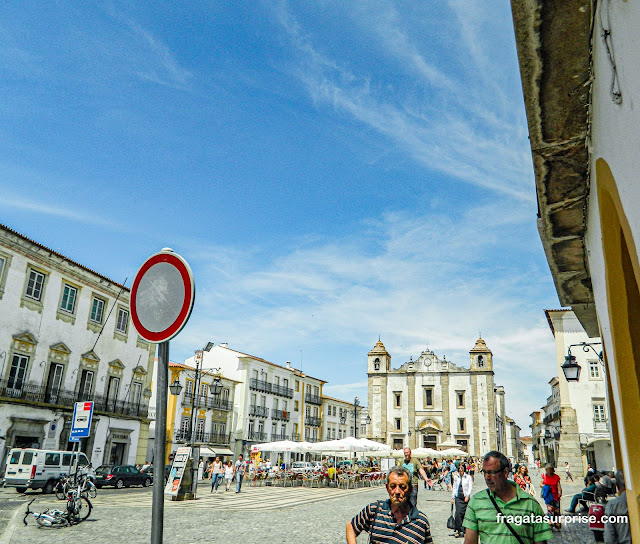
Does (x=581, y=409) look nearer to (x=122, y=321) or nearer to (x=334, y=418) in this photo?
(x=122, y=321)

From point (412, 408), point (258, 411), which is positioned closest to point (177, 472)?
point (258, 411)

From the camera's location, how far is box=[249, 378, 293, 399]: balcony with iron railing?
55.5 m

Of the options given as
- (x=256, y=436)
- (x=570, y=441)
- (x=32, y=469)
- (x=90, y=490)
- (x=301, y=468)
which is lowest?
(x=301, y=468)

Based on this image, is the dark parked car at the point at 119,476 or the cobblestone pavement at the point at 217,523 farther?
the dark parked car at the point at 119,476

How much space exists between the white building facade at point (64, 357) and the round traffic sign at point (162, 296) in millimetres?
24134

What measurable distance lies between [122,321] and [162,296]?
30883 millimetres

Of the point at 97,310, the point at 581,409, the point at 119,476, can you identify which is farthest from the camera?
the point at 581,409

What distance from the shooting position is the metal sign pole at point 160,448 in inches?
120

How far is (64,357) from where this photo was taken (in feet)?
89.3

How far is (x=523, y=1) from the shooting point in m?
3.04

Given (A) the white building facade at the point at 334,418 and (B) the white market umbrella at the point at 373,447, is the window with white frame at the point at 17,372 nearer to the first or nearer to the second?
(B) the white market umbrella at the point at 373,447

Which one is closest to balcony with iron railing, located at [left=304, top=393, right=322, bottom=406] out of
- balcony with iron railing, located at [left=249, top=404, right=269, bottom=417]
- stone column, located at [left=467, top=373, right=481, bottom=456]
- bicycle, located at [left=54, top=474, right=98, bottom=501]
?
balcony with iron railing, located at [left=249, top=404, right=269, bottom=417]

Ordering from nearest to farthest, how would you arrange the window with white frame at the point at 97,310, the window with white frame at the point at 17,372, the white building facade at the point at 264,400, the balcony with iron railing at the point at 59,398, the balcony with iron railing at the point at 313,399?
the balcony with iron railing at the point at 59,398 → the window with white frame at the point at 17,372 → the window with white frame at the point at 97,310 → the white building facade at the point at 264,400 → the balcony with iron railing at the point at 313,399

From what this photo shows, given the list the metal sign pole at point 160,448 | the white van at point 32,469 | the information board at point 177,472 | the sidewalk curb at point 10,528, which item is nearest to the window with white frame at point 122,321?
the white van at point 32,469
